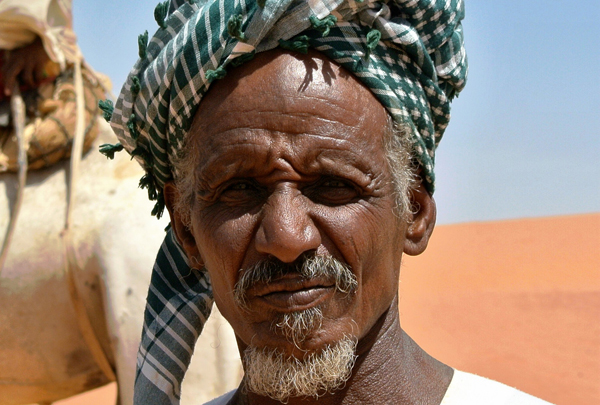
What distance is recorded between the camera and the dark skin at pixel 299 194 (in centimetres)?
195

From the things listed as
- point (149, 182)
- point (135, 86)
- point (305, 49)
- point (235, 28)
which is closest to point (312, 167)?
point (305, 49)

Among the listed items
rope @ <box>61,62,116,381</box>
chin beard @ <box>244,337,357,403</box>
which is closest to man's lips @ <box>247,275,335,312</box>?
chin beard @ <box>244,337,357,403</box>

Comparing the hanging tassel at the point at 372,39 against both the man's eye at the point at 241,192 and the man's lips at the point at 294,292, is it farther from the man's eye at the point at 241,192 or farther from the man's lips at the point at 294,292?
the man's lips at the point at 294,292

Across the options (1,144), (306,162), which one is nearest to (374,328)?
(306,162)

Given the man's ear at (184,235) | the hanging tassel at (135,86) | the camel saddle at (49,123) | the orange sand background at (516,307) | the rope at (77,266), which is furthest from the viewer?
the orange sand background at (516,307)

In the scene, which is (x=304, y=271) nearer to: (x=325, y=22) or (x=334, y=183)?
(x=334, y=183)

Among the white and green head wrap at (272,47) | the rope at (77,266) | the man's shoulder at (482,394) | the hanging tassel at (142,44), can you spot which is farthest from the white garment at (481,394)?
the rope at (77,266)

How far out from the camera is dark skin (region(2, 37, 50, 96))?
4.74 m

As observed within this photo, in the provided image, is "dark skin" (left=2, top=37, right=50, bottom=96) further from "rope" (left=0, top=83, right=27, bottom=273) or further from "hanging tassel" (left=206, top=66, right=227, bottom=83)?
"hanging tassel" (left=206, top=66, right=227, bottom=83)

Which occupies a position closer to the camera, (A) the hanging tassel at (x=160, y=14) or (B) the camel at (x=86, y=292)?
(A) the hanging tassel at (x=160, y=14)

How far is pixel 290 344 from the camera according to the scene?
6.38 ft

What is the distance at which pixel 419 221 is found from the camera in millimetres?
2293

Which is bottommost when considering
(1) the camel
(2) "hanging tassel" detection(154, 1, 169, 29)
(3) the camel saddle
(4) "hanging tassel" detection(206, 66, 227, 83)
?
(1) the camel

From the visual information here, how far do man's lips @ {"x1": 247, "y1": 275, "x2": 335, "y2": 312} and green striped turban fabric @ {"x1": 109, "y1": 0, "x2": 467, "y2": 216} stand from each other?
0.56m
